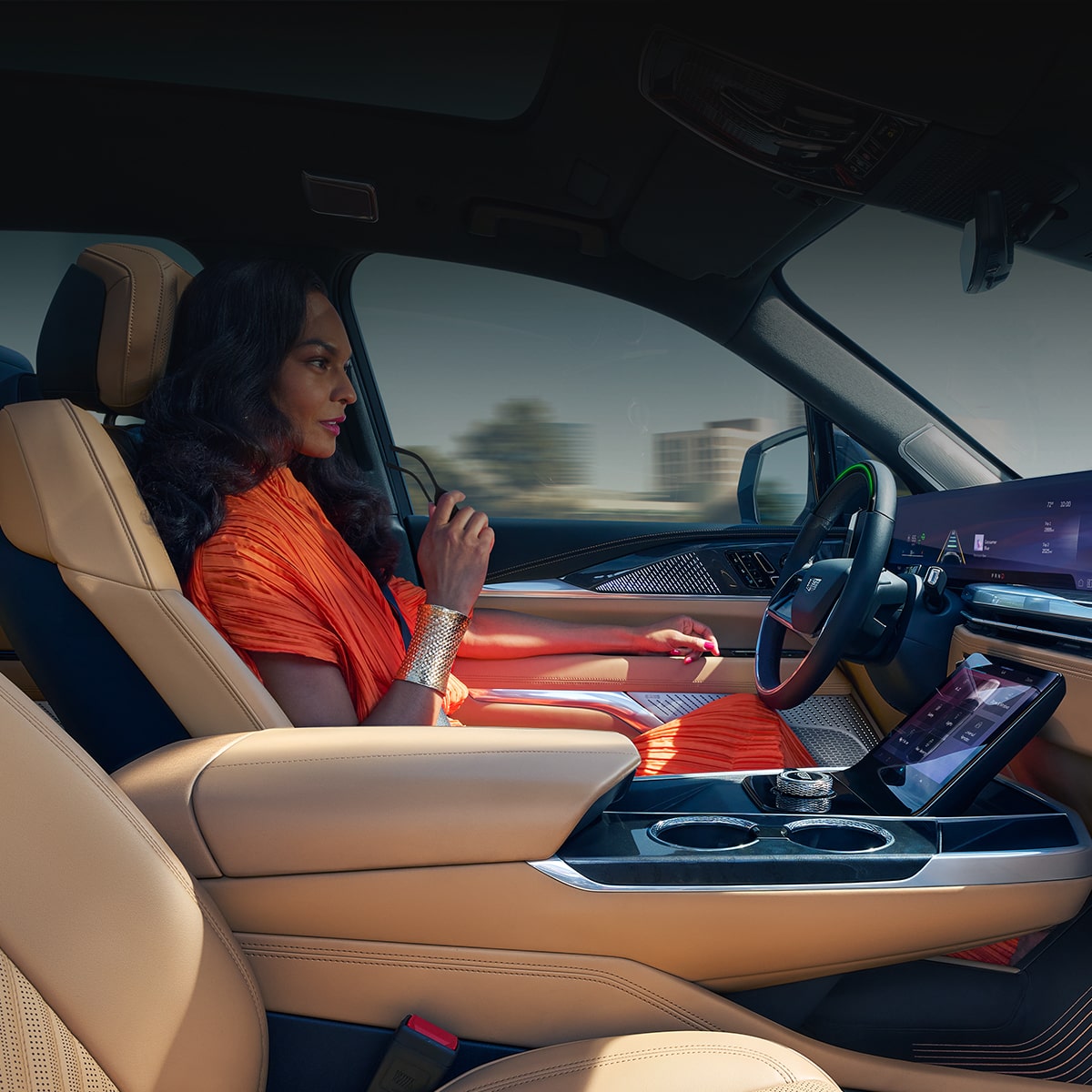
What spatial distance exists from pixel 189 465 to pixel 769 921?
90 centimetres

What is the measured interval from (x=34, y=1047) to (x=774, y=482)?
7.23 feet

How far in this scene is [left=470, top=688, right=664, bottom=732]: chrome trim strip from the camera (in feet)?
6.02

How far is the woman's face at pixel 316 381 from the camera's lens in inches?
56.7

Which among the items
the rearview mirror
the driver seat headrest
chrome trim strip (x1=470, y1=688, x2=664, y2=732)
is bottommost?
chrome trim strip (x1=470, y1=688, x2=664, y2=732)

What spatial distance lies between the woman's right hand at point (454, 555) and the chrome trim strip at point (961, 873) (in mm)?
538

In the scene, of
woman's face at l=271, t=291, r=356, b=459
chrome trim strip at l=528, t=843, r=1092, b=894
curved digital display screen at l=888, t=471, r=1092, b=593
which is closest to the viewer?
chrome trim strip at l=528, t=843, r=1092, b=894

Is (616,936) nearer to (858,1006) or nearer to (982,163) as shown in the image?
(858,1006)

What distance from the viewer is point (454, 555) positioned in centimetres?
143

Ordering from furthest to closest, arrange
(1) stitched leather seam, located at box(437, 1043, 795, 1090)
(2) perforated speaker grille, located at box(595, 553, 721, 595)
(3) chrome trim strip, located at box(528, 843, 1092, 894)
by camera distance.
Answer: (2) perforated speaker grille, located at box(595, 553, 721, 595) → (3) chrome trim strip, located at box(528, 843, 1092, 894) → (1) stitched leather seam, located at box(437, 1043, 795, 1090)

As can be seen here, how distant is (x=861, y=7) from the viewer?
1.57m

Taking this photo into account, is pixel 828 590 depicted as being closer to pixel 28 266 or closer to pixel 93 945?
pixel 93 945

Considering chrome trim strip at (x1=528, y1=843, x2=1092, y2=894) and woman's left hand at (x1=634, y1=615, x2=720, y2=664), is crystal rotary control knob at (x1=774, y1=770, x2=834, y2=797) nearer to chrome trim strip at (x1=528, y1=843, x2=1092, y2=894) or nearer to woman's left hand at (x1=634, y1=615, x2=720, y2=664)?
chrome trim strip at (x1=528, y1=843, x2=1092, y2=894)

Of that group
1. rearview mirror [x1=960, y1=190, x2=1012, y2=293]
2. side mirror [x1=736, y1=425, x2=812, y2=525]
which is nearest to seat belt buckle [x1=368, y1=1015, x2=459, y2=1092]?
rearview mirror [x1=960, y1=190, x2=1012, y2=293]

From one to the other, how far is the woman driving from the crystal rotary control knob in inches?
10.4
